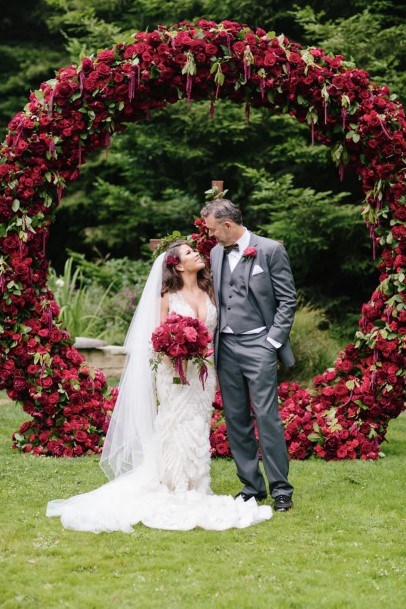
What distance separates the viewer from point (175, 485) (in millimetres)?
6168

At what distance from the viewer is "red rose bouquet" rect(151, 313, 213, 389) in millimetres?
5938

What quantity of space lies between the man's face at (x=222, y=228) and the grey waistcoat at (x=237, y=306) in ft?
0.61

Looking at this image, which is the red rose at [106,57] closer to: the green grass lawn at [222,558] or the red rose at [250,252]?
the red rose at [250,252]

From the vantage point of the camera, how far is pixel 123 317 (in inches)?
537

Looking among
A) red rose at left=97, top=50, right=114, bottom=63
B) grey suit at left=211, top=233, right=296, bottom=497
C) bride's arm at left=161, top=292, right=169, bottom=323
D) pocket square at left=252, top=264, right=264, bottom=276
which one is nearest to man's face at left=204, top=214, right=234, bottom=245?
grey suit at left=211, top=233, right=296, bottom=497

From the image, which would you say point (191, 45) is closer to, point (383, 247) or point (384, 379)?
point (383, 247)

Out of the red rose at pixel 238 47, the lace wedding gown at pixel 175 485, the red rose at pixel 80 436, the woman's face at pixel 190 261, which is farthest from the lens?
the red rose at pixel 80 436

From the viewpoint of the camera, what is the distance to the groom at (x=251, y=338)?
238 inches

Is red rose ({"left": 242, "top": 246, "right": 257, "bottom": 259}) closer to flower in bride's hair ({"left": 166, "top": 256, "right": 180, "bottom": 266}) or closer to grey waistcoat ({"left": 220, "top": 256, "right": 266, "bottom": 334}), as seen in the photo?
grey waistcoat ({"left": 220, "top": 256, "right": 266, "bottom": 334})

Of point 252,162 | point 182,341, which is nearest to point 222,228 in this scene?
point 182,341

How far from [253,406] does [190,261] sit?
1152 mm

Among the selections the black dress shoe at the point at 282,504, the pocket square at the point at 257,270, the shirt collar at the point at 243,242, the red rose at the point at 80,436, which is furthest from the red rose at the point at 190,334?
the red rose at the point at 80,436

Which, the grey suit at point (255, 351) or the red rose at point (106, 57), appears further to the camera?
the red rose at point (106, 57)

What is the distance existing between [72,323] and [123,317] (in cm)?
119
